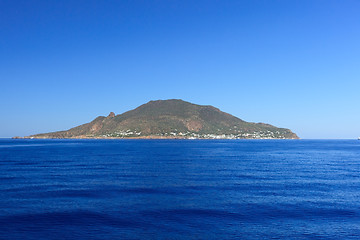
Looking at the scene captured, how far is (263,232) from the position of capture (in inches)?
1133

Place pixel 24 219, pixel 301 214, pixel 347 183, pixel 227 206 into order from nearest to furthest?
pixel 24 219
pixel 301 214
pixel 227 206
pixel 347 183

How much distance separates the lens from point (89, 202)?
39.8 m

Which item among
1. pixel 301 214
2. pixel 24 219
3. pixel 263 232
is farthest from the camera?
pixel 301 214

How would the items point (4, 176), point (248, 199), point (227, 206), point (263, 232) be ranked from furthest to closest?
point (4, 176)
point (248, 199)
point (227, 206)
point (263, 232)

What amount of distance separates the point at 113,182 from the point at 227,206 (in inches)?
1023

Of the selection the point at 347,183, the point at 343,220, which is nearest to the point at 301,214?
the point at 343,220

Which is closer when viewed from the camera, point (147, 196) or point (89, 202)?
point (89, 202)

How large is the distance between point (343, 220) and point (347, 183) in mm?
26476

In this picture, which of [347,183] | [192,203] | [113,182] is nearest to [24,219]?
[192,203]

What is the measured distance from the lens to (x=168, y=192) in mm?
46906

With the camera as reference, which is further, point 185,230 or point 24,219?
point 24,219

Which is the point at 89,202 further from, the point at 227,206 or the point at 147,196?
the point at 227,206

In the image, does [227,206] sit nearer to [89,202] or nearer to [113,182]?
[89,202]

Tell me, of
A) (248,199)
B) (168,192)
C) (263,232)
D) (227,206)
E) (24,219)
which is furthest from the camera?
(168,192)
